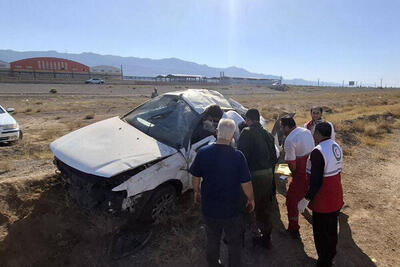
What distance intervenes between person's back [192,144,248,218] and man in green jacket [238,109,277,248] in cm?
71

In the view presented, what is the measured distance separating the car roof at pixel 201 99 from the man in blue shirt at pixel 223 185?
6.56 ft

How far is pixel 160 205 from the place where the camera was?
149 inches

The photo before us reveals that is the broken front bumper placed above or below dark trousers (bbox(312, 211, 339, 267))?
above

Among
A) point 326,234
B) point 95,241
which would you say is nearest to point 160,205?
point 95,241

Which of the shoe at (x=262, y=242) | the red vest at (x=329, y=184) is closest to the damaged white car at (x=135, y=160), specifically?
the shoe at (x=262, y=242)

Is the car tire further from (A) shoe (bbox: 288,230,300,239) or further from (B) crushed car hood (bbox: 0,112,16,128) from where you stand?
(B) crushed car hood (bbox: 0,112,16,128)

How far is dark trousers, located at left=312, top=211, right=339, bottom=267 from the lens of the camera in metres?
3.05

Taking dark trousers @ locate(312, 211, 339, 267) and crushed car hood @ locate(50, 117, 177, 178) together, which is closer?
dark trousers @ locate(312, 211, 339, 267)

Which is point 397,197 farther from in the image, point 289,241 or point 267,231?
point 267,231

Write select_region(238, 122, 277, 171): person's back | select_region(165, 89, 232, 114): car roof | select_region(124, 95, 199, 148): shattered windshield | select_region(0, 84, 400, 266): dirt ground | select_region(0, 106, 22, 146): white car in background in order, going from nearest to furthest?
1. select_region(238, 122, 277, 171): person's back
2. select_region(0, 84, 400, 266): dirt ground
3. select_region(124, 95, 199, 148): shattered windshield
4. select_region(165, 89, 232, 114): car roof
5. select_region(0, 106, 22, 146): white car in background

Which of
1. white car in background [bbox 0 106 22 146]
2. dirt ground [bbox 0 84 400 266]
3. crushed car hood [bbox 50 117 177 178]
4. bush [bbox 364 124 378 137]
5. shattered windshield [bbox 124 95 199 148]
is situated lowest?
dirt ground [bbox 0 84 400 266]

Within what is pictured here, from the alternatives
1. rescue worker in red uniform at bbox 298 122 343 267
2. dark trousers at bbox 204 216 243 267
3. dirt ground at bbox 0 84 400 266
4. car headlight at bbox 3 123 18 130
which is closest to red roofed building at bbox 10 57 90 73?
car headlight at bbox 3 123 18 130

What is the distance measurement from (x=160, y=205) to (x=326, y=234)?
2.09 meters

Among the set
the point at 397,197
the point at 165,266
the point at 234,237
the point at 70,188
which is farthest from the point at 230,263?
the point at 397,197
